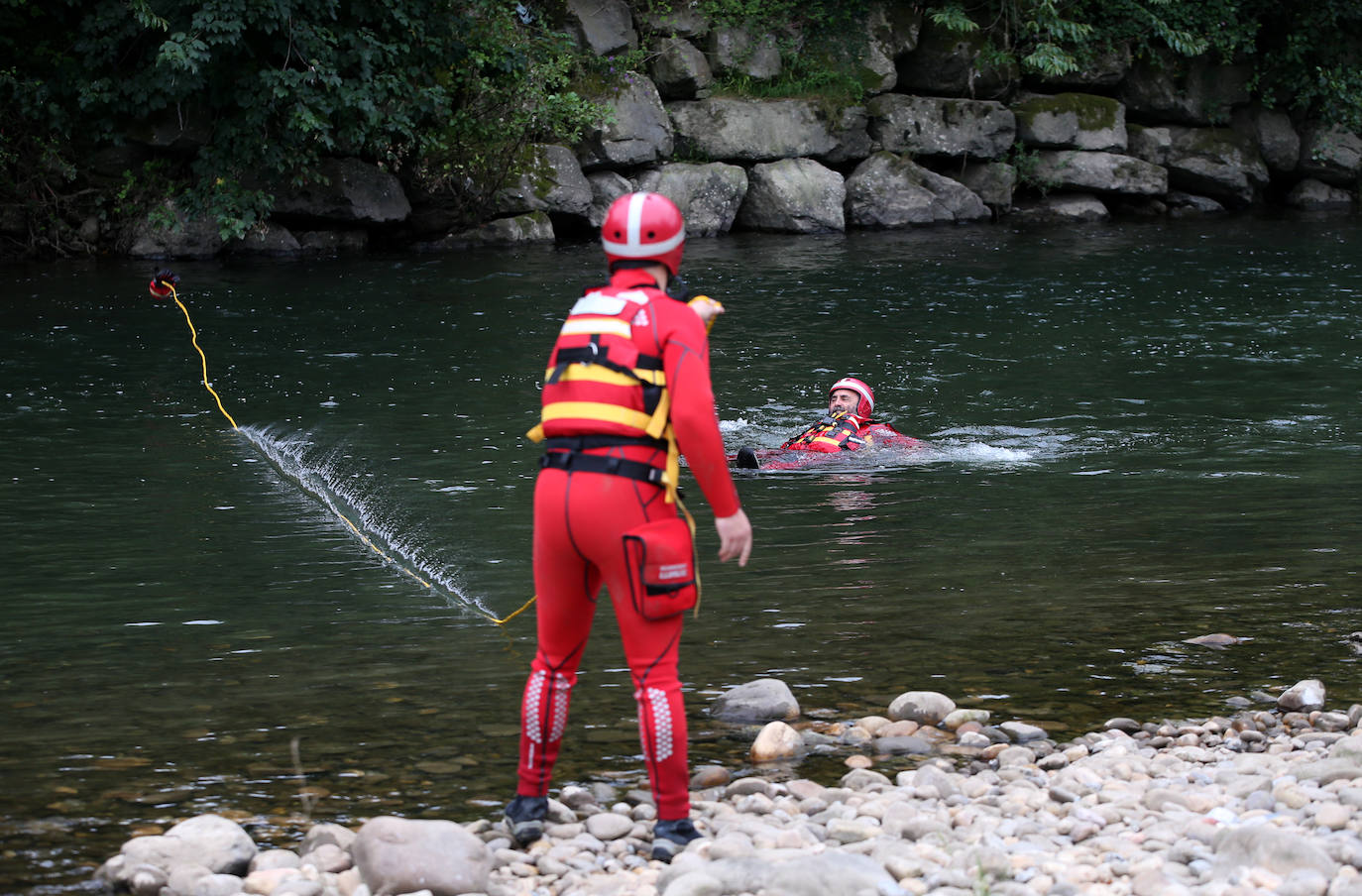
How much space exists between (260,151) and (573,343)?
714 inches

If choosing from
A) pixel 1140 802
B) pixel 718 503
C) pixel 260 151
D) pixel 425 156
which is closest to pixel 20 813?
pixel 718 503

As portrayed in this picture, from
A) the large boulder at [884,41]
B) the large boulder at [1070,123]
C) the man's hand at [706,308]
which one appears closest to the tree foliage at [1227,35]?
the large boulder at [884,41]

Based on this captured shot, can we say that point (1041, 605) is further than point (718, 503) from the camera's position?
Yes

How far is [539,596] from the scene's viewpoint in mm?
4184

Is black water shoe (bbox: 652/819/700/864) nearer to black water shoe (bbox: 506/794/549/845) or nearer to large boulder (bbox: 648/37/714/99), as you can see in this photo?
black water shoe (bbox: 506/794/549/845)

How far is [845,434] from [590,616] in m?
6.40

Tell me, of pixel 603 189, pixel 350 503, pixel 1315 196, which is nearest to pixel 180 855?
pixel 350 503

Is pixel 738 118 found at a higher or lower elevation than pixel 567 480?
higher

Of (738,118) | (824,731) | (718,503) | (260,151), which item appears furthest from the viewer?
(738,118)

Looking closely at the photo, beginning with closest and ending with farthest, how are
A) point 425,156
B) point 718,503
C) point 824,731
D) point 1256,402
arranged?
point 718,503
point 824,731
point 1256,402
point 425,156

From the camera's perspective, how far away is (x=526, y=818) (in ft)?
13.9

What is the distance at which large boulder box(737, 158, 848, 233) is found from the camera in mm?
25750

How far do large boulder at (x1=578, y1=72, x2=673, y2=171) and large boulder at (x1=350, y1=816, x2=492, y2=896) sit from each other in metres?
21.4

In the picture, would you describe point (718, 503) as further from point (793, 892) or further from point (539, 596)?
point (793, 892)
